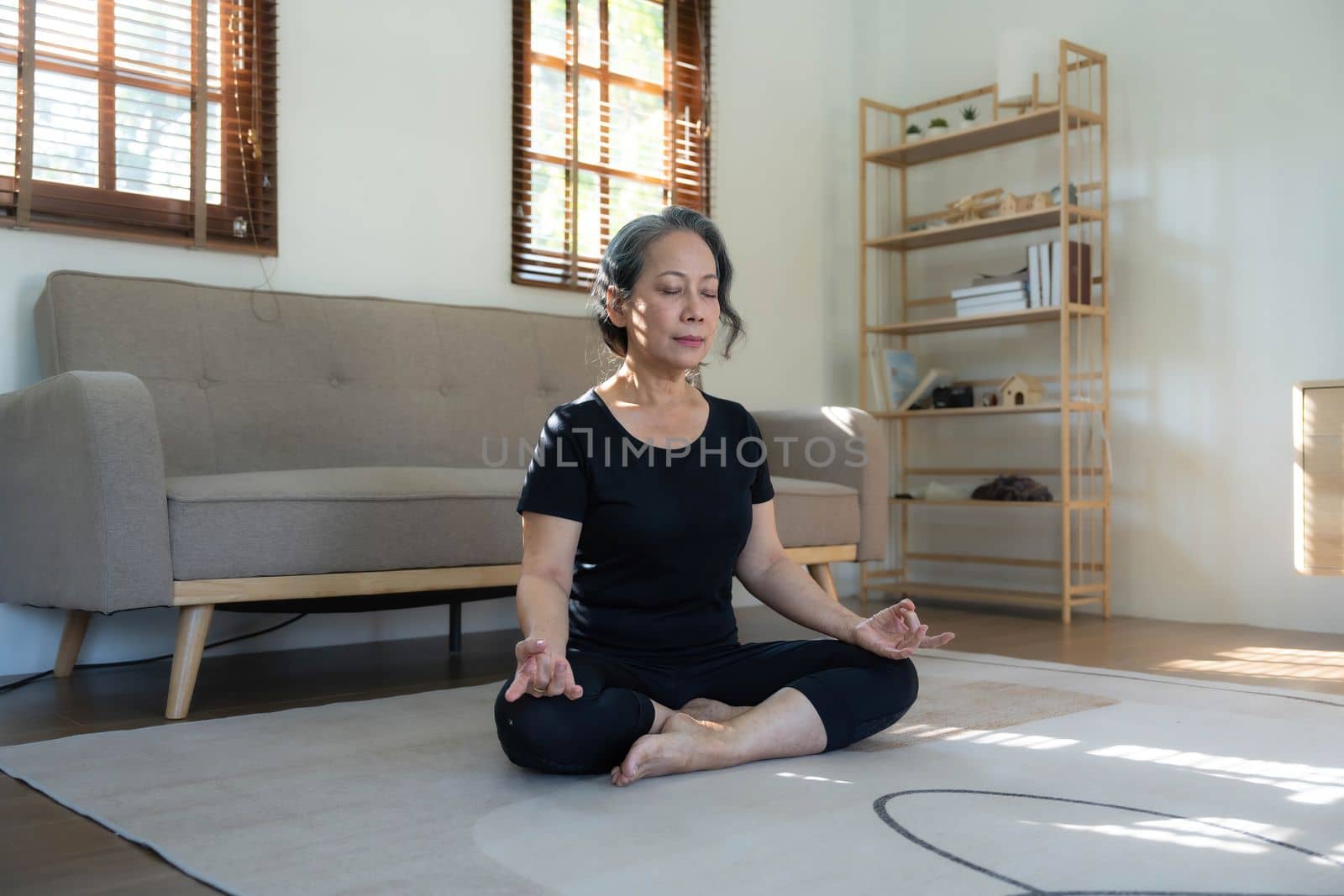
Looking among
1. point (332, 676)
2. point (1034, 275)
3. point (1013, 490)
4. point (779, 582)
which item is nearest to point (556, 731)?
point (779, 582)

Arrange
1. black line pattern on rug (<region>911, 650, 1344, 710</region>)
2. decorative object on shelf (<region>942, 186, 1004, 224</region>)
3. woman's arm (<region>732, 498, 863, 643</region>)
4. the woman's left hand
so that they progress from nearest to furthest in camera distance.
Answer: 1. the woman's left hand
2. woman's arm (<region>732, 498, 863, 643</region>)
3. black line pattern on rug (<region>911, 650, 1344, 710</region>)
4. decorative object on shelf (<region>942, 186, 1004, 224</region>)

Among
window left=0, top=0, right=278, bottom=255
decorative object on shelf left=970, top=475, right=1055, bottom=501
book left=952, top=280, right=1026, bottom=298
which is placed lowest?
decorative object on shelf left=970, top=475, right=1055, bottom=501

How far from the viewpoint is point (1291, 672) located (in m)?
2.44

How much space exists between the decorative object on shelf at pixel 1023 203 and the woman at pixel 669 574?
86.5 inches

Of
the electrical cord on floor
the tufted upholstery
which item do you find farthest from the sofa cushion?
the electrical cord on floor

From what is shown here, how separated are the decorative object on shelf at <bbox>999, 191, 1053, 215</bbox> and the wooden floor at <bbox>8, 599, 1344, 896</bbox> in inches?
49.0

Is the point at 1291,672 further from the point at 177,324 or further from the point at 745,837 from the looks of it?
the point at 177,324

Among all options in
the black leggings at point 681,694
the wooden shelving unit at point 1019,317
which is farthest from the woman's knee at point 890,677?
the wooden shelving unit at point 1019,317

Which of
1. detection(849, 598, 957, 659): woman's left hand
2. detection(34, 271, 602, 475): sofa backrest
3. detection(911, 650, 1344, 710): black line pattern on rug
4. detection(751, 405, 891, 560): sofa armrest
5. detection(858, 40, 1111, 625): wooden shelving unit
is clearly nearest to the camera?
detection(849, 598, 957, 659): woman's left hand

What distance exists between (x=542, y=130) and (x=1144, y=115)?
183 centimetres

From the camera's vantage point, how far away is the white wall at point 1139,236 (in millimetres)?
2992

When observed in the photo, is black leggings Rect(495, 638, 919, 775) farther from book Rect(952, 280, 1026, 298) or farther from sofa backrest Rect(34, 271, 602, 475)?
book Rect(952, 280, 1026, 298)

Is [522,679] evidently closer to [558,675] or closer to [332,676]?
[558,675]

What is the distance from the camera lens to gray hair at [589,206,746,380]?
1.62 meters
